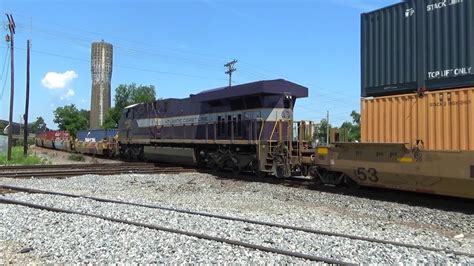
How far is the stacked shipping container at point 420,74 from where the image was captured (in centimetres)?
954

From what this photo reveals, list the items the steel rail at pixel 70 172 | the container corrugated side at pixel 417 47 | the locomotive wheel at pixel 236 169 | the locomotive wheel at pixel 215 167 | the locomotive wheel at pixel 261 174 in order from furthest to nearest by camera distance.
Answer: the locomotive wheel at pixel 215 167 < the locomotive wheel at pixel 236 169 < the steel rail at pixel 70 172 < the locomotive wheel at pixel 261 174 < the container corrugated side at pixel 417 47

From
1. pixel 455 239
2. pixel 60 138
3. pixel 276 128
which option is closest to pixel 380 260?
pixel 455 239

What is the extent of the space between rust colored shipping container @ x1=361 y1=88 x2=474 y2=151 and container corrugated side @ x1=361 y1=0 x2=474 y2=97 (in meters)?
0.33

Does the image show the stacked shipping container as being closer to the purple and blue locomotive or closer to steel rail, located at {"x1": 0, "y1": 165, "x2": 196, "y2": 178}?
the purple and blue locomotive

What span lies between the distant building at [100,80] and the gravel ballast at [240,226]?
9319cm

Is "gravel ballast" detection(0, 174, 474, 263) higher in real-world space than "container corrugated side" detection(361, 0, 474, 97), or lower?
lower

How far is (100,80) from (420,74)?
104110mm

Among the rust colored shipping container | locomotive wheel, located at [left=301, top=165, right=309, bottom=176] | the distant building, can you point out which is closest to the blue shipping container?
locomotive wheel, located at [left=301, top=165, right=309, bottom=176]

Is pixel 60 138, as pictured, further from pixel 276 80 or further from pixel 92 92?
pixel 92 92

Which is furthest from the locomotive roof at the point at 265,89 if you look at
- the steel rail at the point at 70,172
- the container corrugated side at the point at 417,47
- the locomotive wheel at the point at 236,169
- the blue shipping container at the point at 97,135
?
the blue shipping container at the point at 97,135

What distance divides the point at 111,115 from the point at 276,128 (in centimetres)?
7769

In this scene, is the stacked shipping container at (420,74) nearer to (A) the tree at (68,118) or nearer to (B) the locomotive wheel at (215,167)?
(B) the locomotive wheel at (215,167)

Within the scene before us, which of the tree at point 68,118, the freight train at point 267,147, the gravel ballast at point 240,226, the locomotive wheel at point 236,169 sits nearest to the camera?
the gravel ballast at point 240,226

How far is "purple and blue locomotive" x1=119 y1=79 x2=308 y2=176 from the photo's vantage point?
52.4ft
